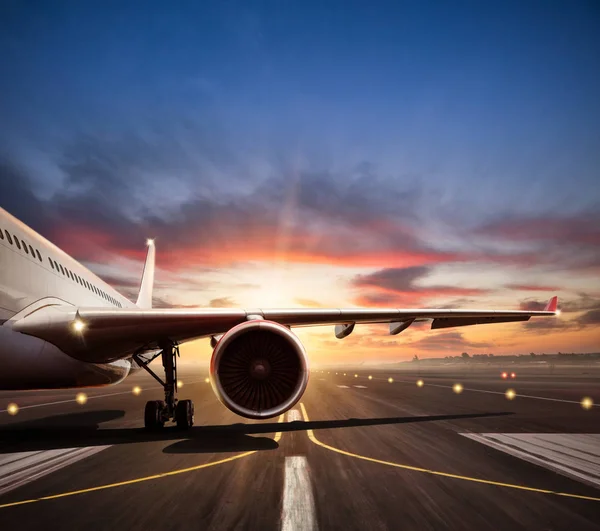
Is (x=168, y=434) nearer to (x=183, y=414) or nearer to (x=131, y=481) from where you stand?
(x=183, y=414)

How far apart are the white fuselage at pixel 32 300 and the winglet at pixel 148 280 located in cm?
1190

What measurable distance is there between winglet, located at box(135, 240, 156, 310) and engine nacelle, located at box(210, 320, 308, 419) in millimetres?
15317

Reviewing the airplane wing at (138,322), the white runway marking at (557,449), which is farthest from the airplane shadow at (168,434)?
the white runway marking at (557,449)

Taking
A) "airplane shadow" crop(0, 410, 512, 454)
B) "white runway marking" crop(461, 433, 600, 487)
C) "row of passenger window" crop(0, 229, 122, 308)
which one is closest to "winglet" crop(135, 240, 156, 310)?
"row of passenger window" crop(0, 229, 122, 308)

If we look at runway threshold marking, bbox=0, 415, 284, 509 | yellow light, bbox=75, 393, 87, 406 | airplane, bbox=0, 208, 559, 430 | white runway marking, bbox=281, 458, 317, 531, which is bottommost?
white runway marking, bbox=281, 458, 317, 531

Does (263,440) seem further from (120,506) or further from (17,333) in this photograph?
(17,333)

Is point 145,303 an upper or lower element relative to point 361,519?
upper

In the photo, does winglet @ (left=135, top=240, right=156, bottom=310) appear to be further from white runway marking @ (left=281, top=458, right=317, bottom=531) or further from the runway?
white runway marking @ (left=281, top=458, right=317, bottom=531)

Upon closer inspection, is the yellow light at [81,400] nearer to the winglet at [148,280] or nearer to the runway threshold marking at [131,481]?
the winglet at [148,280]

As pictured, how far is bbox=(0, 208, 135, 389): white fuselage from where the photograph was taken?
27.1ft

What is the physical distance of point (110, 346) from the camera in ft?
31.4

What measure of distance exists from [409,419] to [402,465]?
19.7 feet

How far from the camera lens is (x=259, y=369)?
8.84 metres

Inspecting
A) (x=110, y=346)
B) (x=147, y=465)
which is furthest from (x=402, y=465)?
(x=110, y=346)
